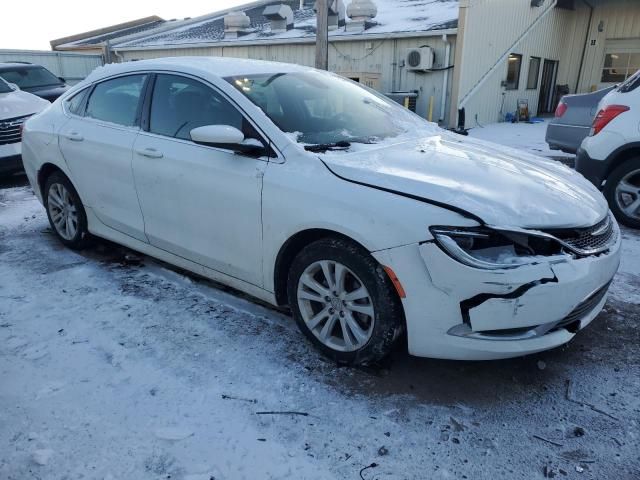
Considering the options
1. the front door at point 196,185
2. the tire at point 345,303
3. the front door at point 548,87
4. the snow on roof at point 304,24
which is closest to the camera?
the tire at point 345,303

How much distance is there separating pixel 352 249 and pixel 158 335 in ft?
4.59

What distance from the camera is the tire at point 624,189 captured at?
5.01m

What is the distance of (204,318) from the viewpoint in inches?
128

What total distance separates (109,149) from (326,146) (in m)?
1.82

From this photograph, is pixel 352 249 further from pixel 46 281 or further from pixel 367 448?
pixel 46 281

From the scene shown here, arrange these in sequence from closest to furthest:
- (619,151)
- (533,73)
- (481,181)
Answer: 1. (481,181)
2. (619,151)
3. (533,73)

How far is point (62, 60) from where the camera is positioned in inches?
749

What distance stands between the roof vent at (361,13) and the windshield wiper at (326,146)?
12656 millimetres

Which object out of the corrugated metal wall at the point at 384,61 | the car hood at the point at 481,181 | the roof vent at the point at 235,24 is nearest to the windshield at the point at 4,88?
the car hood at the point at 481,181

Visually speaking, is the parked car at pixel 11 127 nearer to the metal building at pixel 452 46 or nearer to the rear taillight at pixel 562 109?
the rear taillight at pixel 562 109

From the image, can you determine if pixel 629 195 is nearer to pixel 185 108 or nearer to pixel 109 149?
pixel 185 108

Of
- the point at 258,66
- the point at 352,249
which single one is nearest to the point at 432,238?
the point at 352,249

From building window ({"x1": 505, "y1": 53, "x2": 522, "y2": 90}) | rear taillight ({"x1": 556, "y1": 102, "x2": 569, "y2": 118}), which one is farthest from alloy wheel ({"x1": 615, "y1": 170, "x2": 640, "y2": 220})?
building window ({"x1": 505, "y1": 53, "x2": 522, "y2": 90})

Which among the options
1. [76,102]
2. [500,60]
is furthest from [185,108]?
[500,60]
